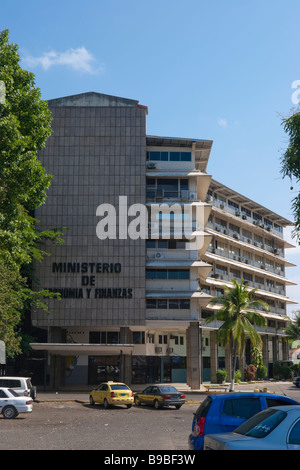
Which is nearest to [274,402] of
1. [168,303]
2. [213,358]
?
[168,303]

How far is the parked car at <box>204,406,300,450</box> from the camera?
26.3 ft

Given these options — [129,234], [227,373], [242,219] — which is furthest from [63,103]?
[227,373]

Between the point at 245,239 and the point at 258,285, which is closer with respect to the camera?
the point at 245,239

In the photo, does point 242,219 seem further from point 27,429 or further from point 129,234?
point 27,429

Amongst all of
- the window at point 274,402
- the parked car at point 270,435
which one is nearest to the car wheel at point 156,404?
the window at point 274,402

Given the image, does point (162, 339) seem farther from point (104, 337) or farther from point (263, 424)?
point (263, 424)

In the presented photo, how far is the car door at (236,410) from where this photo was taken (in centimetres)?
1208

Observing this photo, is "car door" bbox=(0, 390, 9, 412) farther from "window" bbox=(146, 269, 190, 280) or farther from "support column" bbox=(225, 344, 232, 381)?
"support column" bbox=(225, 344, 232, 381)

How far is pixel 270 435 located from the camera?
26.9 ft

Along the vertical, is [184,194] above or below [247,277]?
above

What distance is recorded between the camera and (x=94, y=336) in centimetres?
5322

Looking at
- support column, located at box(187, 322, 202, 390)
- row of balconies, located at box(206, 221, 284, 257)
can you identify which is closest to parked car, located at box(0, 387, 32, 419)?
support column, located at box(187, 322, 202, 390)

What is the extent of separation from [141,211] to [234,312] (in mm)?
12333

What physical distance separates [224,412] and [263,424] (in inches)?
141
